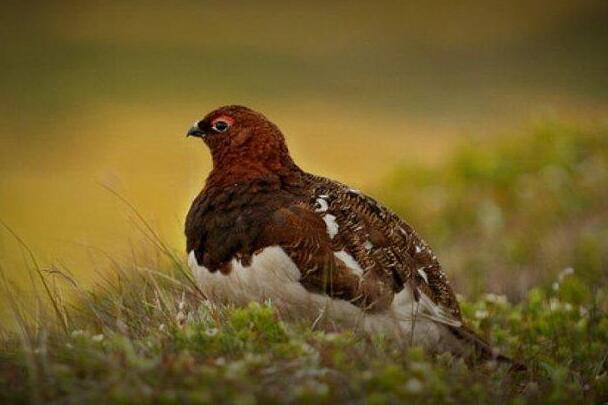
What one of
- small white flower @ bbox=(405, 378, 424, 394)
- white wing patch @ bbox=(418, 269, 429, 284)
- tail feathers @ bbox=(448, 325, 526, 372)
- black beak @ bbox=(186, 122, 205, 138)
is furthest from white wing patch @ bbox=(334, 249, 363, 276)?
small white flower @ bbox=(405, 378, 424, 394)

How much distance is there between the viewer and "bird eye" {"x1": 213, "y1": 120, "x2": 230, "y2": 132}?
6.22 meters

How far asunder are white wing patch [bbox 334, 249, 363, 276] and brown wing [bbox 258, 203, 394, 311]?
0.06ft

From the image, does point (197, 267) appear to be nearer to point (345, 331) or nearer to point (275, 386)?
point (345, 331)

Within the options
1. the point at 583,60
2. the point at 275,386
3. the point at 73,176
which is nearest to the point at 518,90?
the point at 583,60

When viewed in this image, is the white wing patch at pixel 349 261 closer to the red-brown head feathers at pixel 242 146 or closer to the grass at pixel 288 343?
the grass at pixel 288 343

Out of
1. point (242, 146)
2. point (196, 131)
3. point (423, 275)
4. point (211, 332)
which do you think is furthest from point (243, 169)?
point (211, 332)

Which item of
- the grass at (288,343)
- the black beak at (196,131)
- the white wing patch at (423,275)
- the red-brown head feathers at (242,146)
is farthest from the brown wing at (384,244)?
the black beak at (196,131)

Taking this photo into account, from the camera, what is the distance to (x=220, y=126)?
20.5ft

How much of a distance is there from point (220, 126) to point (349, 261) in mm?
1208

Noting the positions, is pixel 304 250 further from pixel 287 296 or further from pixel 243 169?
pixel 243 169

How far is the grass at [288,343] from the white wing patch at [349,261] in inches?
17.9

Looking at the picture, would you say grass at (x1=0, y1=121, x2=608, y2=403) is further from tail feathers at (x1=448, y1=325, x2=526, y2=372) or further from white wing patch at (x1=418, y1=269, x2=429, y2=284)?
white wing patch at (x1=418, y1=269, x2=429, y2=284)

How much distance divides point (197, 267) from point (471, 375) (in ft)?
5.27

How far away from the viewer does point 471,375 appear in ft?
16.2
